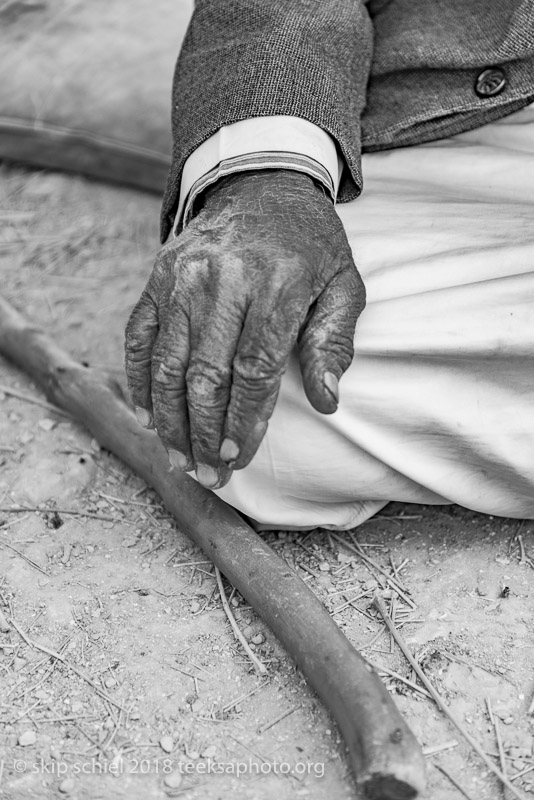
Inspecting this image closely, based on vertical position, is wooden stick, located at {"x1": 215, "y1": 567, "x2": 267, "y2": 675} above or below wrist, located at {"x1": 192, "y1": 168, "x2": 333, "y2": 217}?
below

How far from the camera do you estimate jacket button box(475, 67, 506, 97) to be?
134 cm

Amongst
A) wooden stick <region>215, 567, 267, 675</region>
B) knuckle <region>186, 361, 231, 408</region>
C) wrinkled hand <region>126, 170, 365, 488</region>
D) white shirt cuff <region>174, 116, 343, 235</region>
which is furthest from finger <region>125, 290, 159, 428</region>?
wooden stick <region>215, 567, 267, 675</region>

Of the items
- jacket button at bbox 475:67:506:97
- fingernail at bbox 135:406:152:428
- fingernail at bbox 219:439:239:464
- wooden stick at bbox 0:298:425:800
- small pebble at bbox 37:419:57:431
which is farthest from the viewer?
small pebble at bbox 37:419:57:431

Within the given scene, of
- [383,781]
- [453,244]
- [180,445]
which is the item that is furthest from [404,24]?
[383,781]

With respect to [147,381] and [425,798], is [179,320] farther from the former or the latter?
[425,798]

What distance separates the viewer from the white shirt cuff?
124cm

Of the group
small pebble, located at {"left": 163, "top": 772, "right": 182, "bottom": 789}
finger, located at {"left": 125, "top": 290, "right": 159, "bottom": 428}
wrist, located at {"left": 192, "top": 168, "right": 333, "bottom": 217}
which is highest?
Result: wrist, located at {"left": 192, "top": 168, "right": 333, "bottom": 217}

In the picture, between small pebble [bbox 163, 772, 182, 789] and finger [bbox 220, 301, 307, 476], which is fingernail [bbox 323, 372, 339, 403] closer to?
finger [bbox 220, 301, 307, 476]

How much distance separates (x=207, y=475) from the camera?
46.2 inches

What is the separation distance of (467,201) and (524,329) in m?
0.30

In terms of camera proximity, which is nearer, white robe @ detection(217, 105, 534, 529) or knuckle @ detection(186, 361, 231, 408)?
knuckle @ detection(186, 361, 231, 408)

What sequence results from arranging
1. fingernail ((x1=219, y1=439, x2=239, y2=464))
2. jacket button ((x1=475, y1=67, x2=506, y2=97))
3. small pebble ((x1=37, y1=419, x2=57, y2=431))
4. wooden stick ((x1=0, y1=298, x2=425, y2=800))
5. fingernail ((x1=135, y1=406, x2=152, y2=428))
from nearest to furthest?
wooden stick ((x1=0, y1=298, x2=425, y2=800)) < fingernail ((x1=219, y1=439, x2=239, y2=464)) < fingernail ((x1=135, y1=406, x2=152, y2=428)) < jacket button ((x1=475, y1=67, x2=506, y2=97)) < small pebble ((x1=37, y1=419, x2=57, y2=431))

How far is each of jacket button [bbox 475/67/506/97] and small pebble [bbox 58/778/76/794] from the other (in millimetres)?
1199

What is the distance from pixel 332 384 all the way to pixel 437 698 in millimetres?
471
